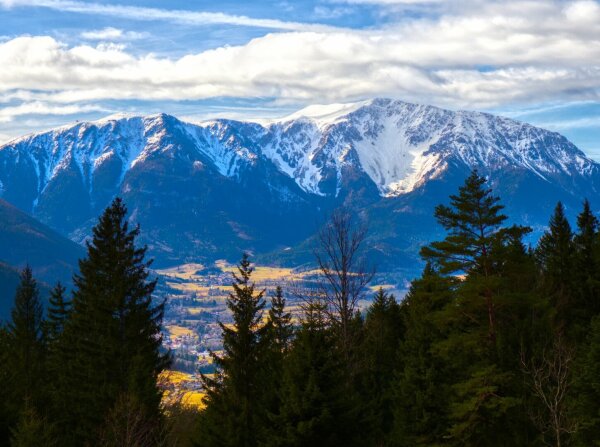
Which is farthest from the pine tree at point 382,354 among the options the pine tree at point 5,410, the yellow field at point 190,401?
the pine tree at point 5,410

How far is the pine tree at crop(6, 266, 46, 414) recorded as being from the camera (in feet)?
173

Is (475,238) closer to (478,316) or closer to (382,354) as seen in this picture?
(478,316)

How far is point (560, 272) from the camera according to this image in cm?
7431

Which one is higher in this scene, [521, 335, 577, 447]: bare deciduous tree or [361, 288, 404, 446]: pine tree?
[361, 288, 404, 446]: pine tree

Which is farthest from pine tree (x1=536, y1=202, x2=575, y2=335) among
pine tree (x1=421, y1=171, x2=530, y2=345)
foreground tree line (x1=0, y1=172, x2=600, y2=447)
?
pine tree (x1=421, y1=171, x2=530, y2=345)

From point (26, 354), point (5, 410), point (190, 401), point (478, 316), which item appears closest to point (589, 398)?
point (478, 316)

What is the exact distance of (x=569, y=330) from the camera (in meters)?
64.2

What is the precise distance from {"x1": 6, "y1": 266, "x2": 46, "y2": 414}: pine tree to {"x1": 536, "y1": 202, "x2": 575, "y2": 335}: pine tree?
4397cm

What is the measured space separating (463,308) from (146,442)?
2172cm

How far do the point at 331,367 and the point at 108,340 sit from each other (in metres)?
19.8

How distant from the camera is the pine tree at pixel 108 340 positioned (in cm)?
4675

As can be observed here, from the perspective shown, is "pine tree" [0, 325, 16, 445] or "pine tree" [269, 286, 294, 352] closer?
"pine tree" [0, 325, 16, 445]

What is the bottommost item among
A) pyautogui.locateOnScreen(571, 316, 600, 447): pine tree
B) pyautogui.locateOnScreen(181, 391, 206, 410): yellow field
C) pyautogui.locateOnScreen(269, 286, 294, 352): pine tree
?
pyautogui.locateOnScreen(571, 316, 600, 447): pine tree

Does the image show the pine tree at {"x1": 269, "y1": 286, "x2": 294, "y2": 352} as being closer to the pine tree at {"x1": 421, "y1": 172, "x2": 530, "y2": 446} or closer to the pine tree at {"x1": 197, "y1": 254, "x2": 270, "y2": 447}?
the pine tree at {"x1": 197, "y1": 254, "x2": 270, "y2": 447}
